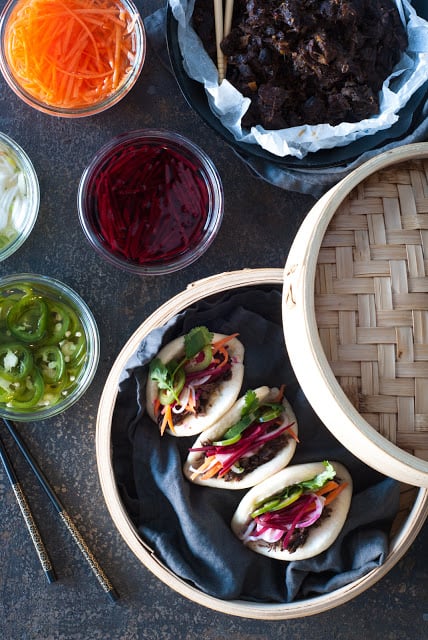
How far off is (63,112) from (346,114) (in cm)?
82

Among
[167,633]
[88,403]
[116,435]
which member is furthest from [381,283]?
[167,633]

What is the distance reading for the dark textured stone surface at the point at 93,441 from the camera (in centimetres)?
219

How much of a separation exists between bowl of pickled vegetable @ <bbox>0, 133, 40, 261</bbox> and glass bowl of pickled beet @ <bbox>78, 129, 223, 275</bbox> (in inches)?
5.7

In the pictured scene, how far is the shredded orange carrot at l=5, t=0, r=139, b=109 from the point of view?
2008mm

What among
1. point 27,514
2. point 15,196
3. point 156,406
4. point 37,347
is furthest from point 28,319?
point 27,514

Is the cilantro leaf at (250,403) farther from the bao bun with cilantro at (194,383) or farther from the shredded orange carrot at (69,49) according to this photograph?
the shredded orange carrot at (69,49)

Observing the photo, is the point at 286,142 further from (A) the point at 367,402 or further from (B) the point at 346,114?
(A) the point at 367,402

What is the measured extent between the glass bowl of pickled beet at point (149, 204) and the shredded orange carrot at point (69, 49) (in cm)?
19

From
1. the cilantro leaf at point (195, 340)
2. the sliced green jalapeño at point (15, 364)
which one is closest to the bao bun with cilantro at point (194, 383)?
the cilantro leaf at point (195, 340)

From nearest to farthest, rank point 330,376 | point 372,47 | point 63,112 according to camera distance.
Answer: point 330,376 → point 372,47 → point 63,112

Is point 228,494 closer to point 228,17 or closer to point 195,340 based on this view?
point 195,340

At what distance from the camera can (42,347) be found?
2107 millimetres

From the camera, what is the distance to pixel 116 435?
2.02 metres

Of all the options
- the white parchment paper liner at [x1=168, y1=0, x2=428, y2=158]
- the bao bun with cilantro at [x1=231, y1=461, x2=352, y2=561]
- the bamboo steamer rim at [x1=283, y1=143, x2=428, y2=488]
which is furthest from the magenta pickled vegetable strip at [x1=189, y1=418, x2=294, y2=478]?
the white parchment paper liner at [x1=168, y1=0, x2=428, y2=158]
